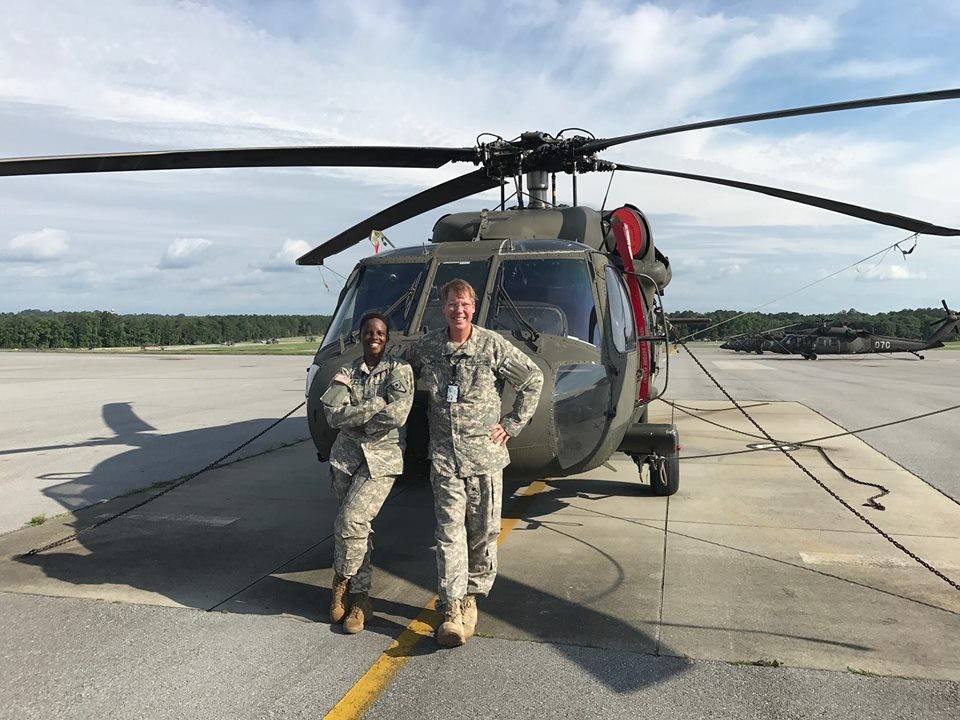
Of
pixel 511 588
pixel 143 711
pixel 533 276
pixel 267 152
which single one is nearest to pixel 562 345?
pixel 533 276

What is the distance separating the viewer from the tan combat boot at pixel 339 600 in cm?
404

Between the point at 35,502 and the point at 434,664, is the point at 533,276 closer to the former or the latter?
the point at 434,664

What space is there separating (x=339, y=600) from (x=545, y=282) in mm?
2812

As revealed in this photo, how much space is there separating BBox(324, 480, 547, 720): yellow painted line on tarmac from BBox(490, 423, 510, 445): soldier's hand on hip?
3.75 feet

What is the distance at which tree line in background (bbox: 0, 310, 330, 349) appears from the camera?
79625mm

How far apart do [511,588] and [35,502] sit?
527 cm

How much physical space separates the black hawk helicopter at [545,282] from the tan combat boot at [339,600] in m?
0.82

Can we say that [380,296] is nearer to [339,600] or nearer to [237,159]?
[237,159]

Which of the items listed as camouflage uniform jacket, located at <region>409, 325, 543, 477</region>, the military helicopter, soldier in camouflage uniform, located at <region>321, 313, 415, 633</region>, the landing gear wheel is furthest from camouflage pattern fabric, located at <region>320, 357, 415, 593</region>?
the military helicopter

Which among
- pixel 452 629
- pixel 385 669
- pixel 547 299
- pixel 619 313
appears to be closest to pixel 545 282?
pixel 547 299

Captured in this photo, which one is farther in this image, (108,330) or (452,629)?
(108,330)

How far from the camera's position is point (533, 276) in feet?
18.2

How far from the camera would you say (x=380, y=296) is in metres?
5.77

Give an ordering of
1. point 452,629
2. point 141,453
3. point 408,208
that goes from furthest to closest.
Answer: point 141,453 < point 408,208 < point 452,629
